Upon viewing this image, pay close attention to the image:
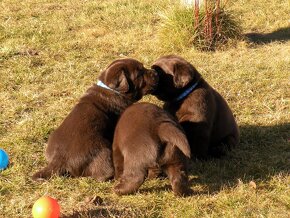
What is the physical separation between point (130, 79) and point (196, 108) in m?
0.75

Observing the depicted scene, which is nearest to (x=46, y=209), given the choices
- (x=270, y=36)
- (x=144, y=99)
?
(x=144, y=99)

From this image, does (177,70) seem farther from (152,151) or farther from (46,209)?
(46,209)

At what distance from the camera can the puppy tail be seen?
4.27 metres

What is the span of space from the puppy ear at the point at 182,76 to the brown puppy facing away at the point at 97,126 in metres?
0.24

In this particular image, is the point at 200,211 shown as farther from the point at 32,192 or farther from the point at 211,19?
the point at 211,19

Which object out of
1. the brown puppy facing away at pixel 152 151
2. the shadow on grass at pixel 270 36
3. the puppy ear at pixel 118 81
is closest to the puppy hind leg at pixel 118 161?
the brown puppy facing away at pixel 152 151

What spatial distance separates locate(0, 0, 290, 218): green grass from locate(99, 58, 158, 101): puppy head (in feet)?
3.09

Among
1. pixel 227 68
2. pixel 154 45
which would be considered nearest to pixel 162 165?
pixel 227 68

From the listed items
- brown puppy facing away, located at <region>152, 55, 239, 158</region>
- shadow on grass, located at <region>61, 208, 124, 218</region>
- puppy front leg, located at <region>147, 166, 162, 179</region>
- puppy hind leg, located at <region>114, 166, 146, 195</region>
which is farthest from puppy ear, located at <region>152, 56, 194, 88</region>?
shadow on grass, located at <region>61, 208, 124, 218</region>

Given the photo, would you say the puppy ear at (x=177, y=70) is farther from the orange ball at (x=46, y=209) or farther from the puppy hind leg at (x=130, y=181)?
the orange ball at (x=46, y=209)

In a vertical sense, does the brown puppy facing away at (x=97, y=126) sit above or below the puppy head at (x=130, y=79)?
below

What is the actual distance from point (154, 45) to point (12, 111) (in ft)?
11.5

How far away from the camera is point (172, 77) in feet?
17.8

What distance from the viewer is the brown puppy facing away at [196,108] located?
5289mm
